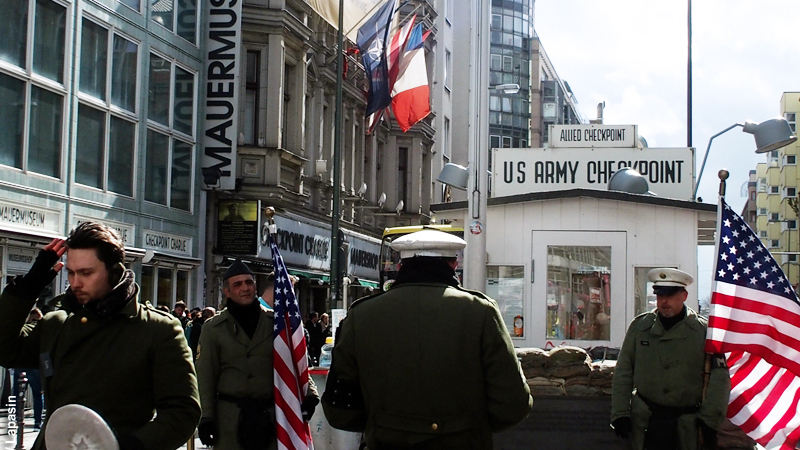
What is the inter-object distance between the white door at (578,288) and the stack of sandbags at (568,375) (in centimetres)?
604

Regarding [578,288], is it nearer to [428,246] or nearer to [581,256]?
[581,256]

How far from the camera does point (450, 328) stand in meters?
5.27

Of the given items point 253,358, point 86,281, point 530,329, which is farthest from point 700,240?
point 86,281

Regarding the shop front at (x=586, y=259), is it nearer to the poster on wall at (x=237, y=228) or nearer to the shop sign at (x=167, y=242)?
the shop sign at (x=167, y=242)

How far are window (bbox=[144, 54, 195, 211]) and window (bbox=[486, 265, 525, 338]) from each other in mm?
10395

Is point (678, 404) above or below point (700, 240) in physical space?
below

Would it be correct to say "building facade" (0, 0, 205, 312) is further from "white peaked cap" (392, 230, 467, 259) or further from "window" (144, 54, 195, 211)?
"white peaked cap" (392, 230, 467, 259)

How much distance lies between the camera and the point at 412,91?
34719 millimetres

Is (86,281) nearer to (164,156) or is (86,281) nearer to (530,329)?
(530,329)

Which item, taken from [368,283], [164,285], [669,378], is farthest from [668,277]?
[368,283]

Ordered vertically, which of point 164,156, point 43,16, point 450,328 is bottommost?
point 450,328

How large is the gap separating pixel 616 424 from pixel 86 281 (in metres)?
4.51

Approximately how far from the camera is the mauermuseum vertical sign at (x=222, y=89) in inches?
1083

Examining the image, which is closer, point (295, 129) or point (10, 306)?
point (10, 306)
